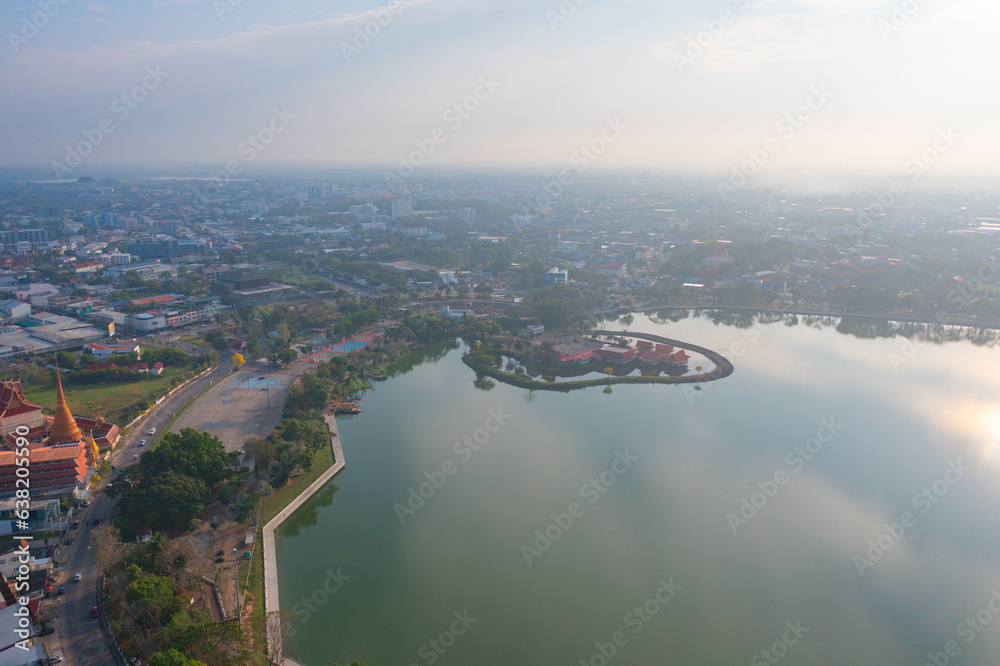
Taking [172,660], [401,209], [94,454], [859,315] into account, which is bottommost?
[859,315]

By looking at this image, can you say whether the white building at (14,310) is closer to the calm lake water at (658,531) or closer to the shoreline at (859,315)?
the calm lake water at (658,531)

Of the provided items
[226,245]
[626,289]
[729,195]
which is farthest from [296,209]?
[729,195]

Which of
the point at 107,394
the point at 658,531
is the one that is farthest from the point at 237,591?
the point at 107,394

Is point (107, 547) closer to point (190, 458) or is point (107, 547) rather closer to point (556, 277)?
point (190, 458)

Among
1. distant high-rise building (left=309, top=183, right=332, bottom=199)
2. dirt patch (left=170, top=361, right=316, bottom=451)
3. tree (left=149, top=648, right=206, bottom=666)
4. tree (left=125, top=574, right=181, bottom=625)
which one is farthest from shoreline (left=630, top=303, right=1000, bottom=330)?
distant high-rise building (left=309, top=183, right=332, bottom=199)

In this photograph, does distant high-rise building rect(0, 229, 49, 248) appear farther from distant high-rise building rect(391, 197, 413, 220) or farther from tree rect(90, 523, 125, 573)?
tree rect(90, 523, 125, 573)

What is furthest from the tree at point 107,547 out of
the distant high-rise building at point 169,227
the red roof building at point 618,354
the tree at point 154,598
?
the distant high-rise building at point 169,227

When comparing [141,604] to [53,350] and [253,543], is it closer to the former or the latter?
[253,543]
